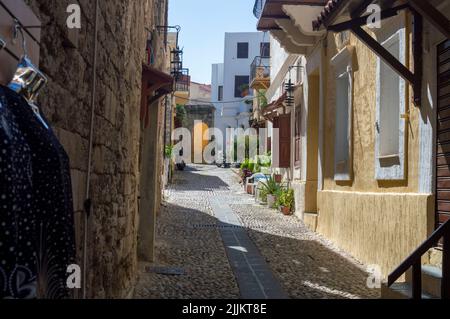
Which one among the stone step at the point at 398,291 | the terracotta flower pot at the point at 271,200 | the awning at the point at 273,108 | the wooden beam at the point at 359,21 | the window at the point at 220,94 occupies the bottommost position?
the stone step at the point at 398,291

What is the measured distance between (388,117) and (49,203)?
619 cm

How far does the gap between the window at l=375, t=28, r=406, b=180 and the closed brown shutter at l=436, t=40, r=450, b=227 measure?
1.10m

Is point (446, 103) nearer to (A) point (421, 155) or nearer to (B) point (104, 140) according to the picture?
(A) point (421, 155)

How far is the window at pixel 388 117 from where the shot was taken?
6.83 metres

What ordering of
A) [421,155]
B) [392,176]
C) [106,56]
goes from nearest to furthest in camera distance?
1. [106,56]
2. [421,155]
3. [392,176]

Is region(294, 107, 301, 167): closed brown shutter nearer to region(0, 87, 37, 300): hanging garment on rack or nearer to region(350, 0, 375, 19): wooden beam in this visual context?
region(350, 0, 375, 19): wooden beam

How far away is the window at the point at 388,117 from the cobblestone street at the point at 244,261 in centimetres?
140

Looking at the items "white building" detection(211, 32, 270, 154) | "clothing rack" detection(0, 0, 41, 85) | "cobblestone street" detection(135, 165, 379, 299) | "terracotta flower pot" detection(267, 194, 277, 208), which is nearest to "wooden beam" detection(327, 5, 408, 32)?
"cobblestone street" detection(135, 165, 379, 299)

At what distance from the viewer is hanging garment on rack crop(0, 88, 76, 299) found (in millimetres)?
1589

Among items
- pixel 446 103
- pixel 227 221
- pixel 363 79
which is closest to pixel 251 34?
pixel 227 221

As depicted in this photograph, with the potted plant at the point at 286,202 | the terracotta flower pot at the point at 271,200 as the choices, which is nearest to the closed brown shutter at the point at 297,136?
the potted plant at the point at 286,202

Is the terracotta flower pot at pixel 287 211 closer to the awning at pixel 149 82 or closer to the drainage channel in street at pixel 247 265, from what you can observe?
the drainage channel in street at pixel 247 265

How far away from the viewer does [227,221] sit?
1196 centimetres
